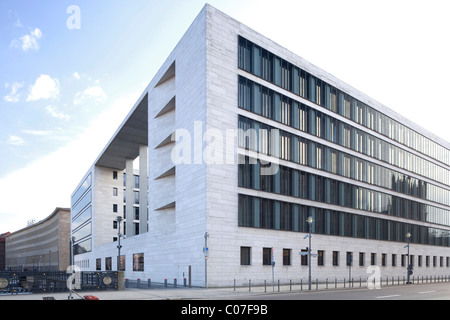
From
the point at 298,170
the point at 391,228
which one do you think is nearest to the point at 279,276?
the point at 298,170

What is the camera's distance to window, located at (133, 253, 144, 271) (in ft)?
184

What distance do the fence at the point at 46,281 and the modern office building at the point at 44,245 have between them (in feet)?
274

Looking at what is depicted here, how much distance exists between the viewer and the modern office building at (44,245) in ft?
410

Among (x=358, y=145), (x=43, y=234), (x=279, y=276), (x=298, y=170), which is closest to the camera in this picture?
(x=279, y=276)

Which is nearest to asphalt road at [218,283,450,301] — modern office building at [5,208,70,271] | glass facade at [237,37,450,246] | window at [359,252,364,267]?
glass facade at [237,37,450,246]

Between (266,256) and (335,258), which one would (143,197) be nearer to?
(266,256)

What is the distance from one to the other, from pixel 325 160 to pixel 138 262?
1053 inches

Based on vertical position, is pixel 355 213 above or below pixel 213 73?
below

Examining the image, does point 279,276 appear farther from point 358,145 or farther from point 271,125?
point 358,145

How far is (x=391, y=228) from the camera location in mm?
65062

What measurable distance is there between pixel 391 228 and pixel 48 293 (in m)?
50.5

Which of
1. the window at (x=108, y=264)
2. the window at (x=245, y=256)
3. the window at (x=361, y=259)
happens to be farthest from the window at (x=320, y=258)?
the window at (x=108, y=264)

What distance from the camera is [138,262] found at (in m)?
57.3

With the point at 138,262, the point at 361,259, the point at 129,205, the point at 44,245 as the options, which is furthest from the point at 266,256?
the point at 44,245
